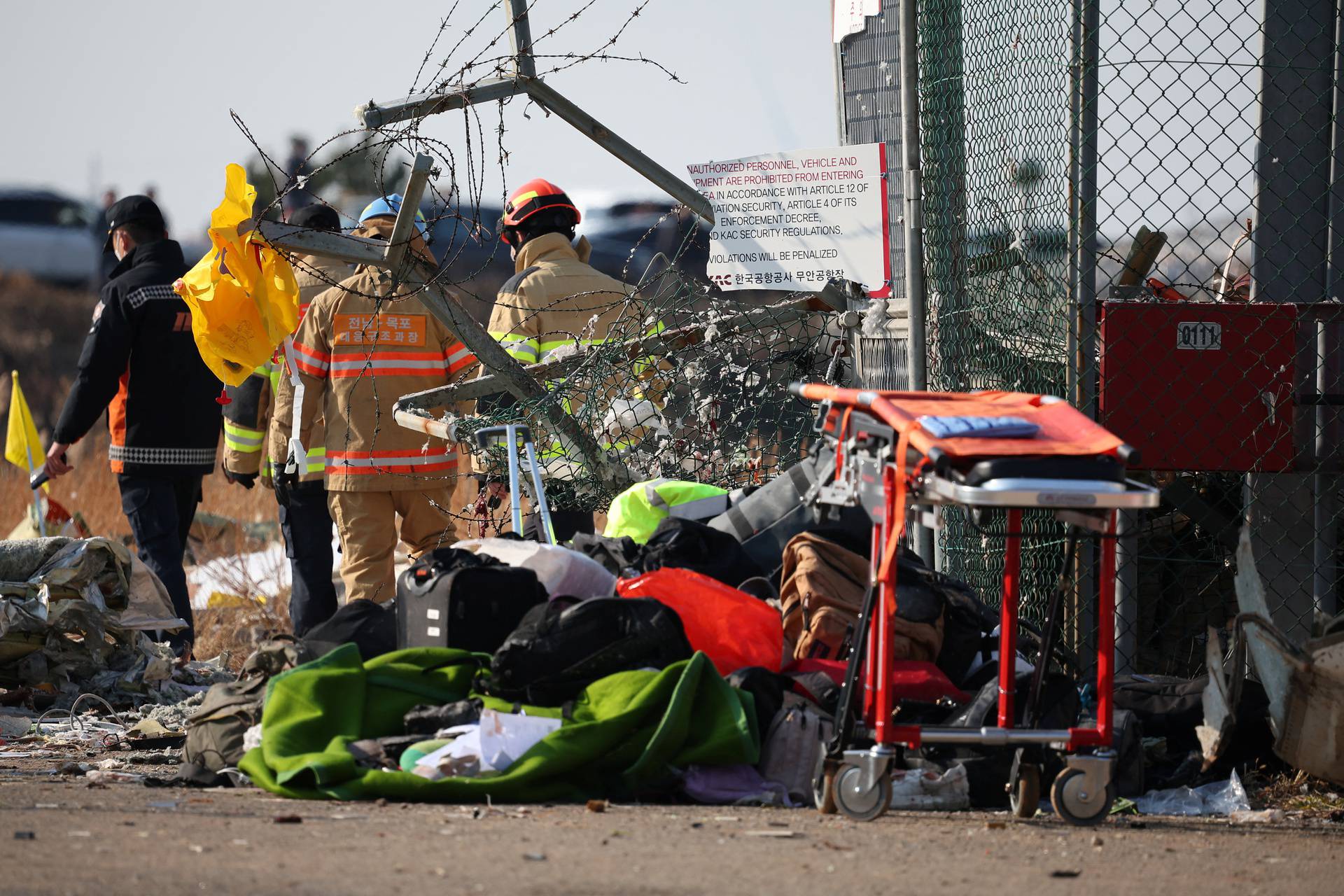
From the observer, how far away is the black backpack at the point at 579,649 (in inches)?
166

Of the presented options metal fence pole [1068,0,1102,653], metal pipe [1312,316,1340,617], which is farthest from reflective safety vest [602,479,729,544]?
metal pipe [1312,316,1340,617]

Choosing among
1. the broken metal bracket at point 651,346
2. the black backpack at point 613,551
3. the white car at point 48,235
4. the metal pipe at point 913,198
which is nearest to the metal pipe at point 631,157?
the broken metal bracket at point 651,346

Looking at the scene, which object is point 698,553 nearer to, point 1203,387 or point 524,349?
point 1203,387

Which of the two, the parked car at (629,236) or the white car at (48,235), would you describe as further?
the white car at (48,235)

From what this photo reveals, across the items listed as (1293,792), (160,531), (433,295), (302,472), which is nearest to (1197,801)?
(1293,792)

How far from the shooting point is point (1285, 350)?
4961 mm

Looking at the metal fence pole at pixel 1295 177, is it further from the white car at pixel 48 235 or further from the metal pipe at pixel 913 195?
the white car at pixel 48 235

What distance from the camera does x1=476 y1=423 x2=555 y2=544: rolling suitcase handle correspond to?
5.34 m

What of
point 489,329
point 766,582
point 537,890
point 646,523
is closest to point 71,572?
point 489,329

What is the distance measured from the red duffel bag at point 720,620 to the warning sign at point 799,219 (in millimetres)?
1655

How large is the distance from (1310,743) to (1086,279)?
5.07 ft

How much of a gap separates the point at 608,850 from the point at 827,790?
0.67 metres

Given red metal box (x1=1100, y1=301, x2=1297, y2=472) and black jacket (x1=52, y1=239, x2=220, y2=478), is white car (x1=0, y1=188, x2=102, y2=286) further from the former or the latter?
red metal box (x1=1100, y1=301, x2=1297, y2=472)

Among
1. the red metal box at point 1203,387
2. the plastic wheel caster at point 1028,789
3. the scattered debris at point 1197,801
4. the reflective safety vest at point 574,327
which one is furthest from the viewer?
the reflective safety vest at point 574,327
